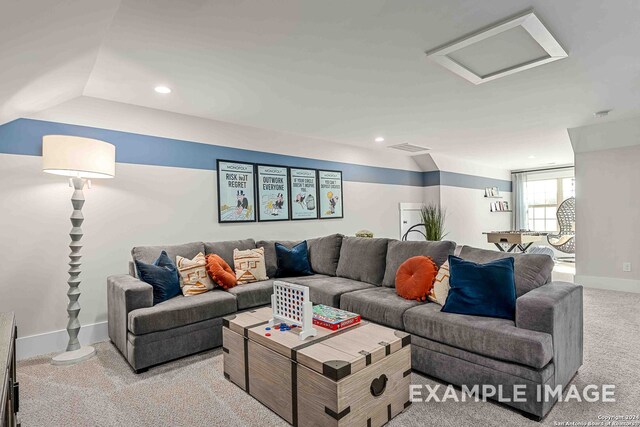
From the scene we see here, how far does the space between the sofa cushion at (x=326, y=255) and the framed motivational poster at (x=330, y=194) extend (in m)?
1.16

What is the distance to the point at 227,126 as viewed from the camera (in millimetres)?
4184

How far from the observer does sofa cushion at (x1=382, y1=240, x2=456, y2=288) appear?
288 centimetres

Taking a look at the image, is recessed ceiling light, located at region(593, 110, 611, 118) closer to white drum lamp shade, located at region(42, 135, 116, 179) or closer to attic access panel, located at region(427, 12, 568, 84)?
attic access panel, located at region(427, 12, 568, 84)

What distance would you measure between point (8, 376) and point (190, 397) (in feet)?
3.59

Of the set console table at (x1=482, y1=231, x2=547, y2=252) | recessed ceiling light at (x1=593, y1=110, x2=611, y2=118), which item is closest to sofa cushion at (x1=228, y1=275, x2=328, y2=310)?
recessed ceiling light at (x1=593, y1=110, x2=611, y2=118)

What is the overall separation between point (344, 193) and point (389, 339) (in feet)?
12.5

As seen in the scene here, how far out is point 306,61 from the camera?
2592mm

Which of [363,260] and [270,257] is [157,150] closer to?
[270,257]

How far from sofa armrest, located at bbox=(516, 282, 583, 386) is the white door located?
168 inches

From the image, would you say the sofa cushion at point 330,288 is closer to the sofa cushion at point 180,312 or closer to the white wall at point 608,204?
the sofa cushion at point 180,312

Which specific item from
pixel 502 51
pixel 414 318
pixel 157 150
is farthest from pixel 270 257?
pixel 502 51

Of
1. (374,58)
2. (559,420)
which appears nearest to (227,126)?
(374,58)

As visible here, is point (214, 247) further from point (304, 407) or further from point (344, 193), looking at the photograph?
point (344, 193)

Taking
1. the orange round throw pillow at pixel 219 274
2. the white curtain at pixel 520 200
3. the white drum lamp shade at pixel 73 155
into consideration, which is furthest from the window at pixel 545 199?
the white drum lamp shade at pixel 73 155
